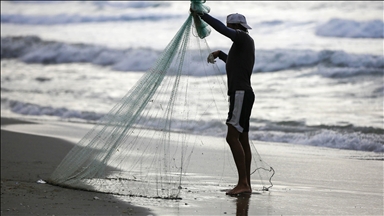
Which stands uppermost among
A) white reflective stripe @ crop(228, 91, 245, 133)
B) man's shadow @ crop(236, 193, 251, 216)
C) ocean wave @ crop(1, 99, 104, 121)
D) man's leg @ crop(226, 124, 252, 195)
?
white reflective stripe @ crop(228, 91, 245, 133)

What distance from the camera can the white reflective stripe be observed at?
18.2ft

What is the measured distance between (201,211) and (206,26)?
5.30ft

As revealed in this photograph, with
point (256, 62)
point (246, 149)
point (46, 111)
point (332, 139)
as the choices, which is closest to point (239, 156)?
point (246, 149)

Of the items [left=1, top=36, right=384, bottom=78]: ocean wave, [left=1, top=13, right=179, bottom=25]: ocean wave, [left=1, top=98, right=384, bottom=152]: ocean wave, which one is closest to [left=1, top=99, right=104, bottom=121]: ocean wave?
[left=1, top=36, right=384, bottom=78]: ocean wave

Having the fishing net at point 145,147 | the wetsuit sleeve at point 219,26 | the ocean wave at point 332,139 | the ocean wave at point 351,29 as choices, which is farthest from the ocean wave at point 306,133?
the ocean wave at point 351,29

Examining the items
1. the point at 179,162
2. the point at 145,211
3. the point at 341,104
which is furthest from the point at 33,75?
the point at 145,211

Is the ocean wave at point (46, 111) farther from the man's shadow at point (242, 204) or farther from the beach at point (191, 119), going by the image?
the man's shadow at point (242, 204)

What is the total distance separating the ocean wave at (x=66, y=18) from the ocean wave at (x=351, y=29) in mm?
9445

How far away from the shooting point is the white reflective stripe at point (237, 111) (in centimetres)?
556

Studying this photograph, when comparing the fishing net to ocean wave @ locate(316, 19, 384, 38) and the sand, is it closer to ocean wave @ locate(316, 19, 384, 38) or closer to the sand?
the sand

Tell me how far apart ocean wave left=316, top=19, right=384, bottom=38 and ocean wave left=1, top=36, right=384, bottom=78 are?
5.99 ft

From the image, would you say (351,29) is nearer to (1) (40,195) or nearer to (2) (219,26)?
(2) (219,26)

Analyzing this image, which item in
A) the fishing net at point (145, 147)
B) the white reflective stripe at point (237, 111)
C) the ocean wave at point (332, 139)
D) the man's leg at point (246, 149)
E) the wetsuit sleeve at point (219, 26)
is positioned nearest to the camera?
the wetsuit sleeve at point (219, 26)

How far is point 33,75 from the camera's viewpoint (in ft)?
70.5
